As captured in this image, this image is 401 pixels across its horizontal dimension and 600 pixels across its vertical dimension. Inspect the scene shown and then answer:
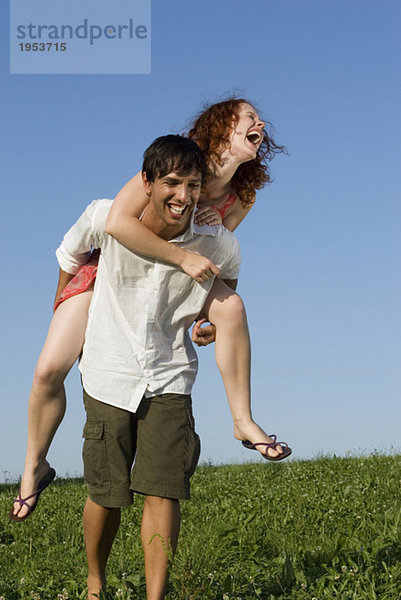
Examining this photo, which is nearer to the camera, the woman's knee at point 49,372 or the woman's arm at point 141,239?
the woman's arm at point 141,239

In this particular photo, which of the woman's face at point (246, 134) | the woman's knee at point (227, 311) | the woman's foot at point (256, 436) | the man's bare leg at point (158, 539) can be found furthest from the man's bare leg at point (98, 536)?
the woman's face at point (246, 134)

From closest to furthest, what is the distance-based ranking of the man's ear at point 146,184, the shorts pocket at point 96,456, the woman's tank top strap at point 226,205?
the man's ear at point 146,184, the shorts pocket at point 96,456, the woman's tank top strap at point 226,205

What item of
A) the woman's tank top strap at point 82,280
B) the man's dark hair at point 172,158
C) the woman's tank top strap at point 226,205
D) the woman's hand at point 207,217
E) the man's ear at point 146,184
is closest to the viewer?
the man's dark hair at point 172,158

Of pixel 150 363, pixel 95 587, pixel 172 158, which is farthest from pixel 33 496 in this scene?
pixel 172 158

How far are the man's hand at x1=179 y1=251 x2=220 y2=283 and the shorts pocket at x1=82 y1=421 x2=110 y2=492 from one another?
0.97m

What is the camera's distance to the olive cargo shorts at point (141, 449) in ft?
A: 12.6

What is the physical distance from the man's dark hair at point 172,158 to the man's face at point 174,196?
3 cm

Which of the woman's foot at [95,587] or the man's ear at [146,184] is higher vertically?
the man's ear at [146,184]

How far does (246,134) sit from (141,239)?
0.96 meters

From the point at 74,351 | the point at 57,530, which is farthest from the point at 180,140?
the point at 57,530

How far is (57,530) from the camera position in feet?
24.3

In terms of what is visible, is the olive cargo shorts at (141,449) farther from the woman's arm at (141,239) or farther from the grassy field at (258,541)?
the woman's arm at (141,239)

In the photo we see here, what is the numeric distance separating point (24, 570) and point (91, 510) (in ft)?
5.95

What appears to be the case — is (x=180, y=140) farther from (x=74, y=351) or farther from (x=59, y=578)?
(x=59, y=578)
